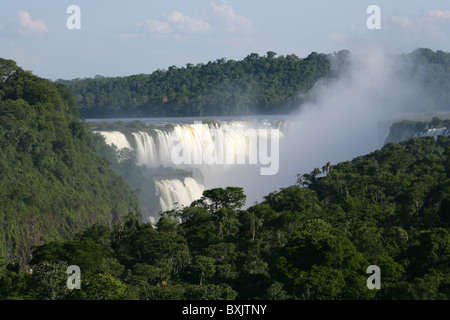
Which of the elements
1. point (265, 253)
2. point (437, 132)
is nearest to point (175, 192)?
point (265, 253)

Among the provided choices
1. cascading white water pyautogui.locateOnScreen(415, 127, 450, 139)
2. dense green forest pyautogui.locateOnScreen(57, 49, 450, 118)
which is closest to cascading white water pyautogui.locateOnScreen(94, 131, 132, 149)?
cascading white water pyautogui.locateOnScreen(415, 127, 450, 139)

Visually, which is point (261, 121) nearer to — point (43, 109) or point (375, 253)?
point (43, 109)

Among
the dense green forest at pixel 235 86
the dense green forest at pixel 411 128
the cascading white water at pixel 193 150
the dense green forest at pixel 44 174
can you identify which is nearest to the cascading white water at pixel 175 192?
the cascading white water at pixel 193 150

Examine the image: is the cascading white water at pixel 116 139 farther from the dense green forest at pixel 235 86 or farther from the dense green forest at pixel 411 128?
the dense green forest at pixel 235 86

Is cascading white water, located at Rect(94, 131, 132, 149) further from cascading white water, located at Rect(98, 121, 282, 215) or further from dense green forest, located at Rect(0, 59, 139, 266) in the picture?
dense green forest, located at Rect(0, 59, 139, 266)
